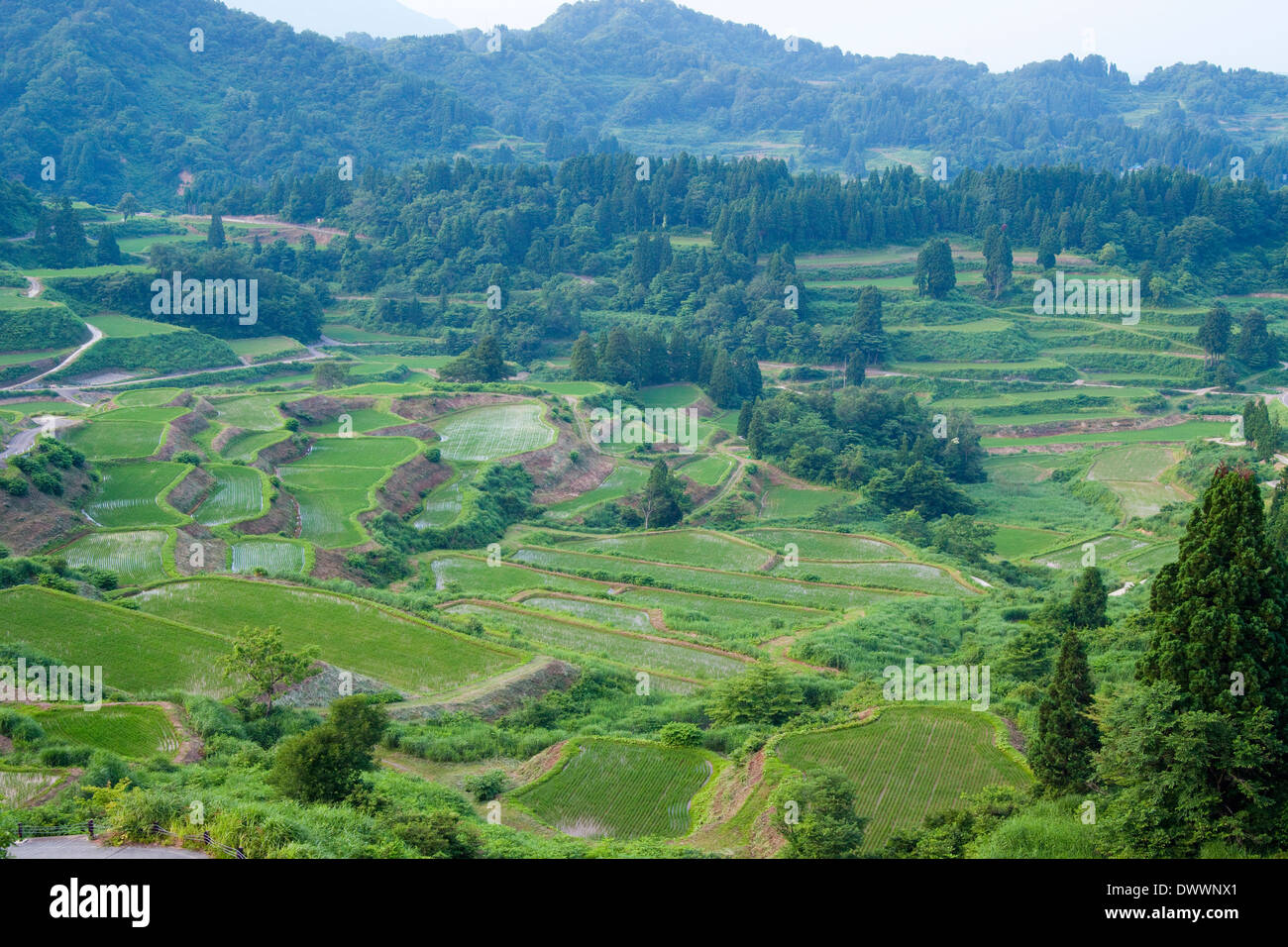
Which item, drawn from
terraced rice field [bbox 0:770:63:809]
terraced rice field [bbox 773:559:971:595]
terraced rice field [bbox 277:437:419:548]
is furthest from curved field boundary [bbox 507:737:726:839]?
terraced rice field [bbox 277:437:419:548]

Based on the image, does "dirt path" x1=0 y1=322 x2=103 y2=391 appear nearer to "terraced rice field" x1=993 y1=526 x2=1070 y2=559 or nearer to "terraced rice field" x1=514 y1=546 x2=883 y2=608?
"terraced rice field" x1=514 y1=546 x2=883 y2=608

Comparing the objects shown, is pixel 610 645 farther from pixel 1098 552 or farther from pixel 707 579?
pixel 1098 552

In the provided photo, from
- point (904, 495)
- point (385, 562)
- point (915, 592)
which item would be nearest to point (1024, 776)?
point (915, 592)

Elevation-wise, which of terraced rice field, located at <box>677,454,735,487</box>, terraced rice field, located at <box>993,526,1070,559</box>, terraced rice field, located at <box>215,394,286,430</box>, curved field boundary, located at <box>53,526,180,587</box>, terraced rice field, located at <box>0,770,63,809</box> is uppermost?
terraced rice field, located at <box>215,394,286,430</box>

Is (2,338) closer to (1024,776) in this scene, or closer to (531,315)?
(531,315)

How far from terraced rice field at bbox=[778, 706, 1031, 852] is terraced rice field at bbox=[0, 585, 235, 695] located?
1387 cm

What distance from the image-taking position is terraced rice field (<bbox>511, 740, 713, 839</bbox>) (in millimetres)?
21156

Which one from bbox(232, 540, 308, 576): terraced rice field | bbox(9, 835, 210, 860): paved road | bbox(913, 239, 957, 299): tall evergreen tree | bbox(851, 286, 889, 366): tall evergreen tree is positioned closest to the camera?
bbox(9, 835, 210, 860): paved road

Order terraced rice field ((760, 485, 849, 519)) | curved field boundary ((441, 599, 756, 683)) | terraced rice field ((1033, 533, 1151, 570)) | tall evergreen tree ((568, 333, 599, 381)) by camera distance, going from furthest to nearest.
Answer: tall evergreen tree ((568, 333, 599, 381)) → terraced rice field ((760, 485, 849, 519)) → terraced rice field ((1033, 533, 1151, 570)) → curved field boundary ((441, 599, 756, 683))

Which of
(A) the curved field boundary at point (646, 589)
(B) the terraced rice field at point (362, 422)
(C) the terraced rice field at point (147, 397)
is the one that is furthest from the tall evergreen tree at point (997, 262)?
(C) the terraced rice field at point (147, 397)

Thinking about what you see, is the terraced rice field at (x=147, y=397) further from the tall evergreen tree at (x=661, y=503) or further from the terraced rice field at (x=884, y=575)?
the terraced rice field at (x=884, y=575)

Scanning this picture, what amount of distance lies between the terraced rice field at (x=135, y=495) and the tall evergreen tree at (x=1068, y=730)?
30.3m

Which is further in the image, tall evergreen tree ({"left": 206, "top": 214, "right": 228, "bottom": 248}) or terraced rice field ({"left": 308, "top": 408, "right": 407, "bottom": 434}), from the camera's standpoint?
tall evergreen tree ({"left": 206, "top": 214, "right": 228, "bottom": 248})

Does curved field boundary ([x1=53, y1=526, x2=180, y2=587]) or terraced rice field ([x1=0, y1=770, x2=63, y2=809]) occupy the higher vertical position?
curved field boundary ([x1=53, y1=526, x2=180, y2=587])
